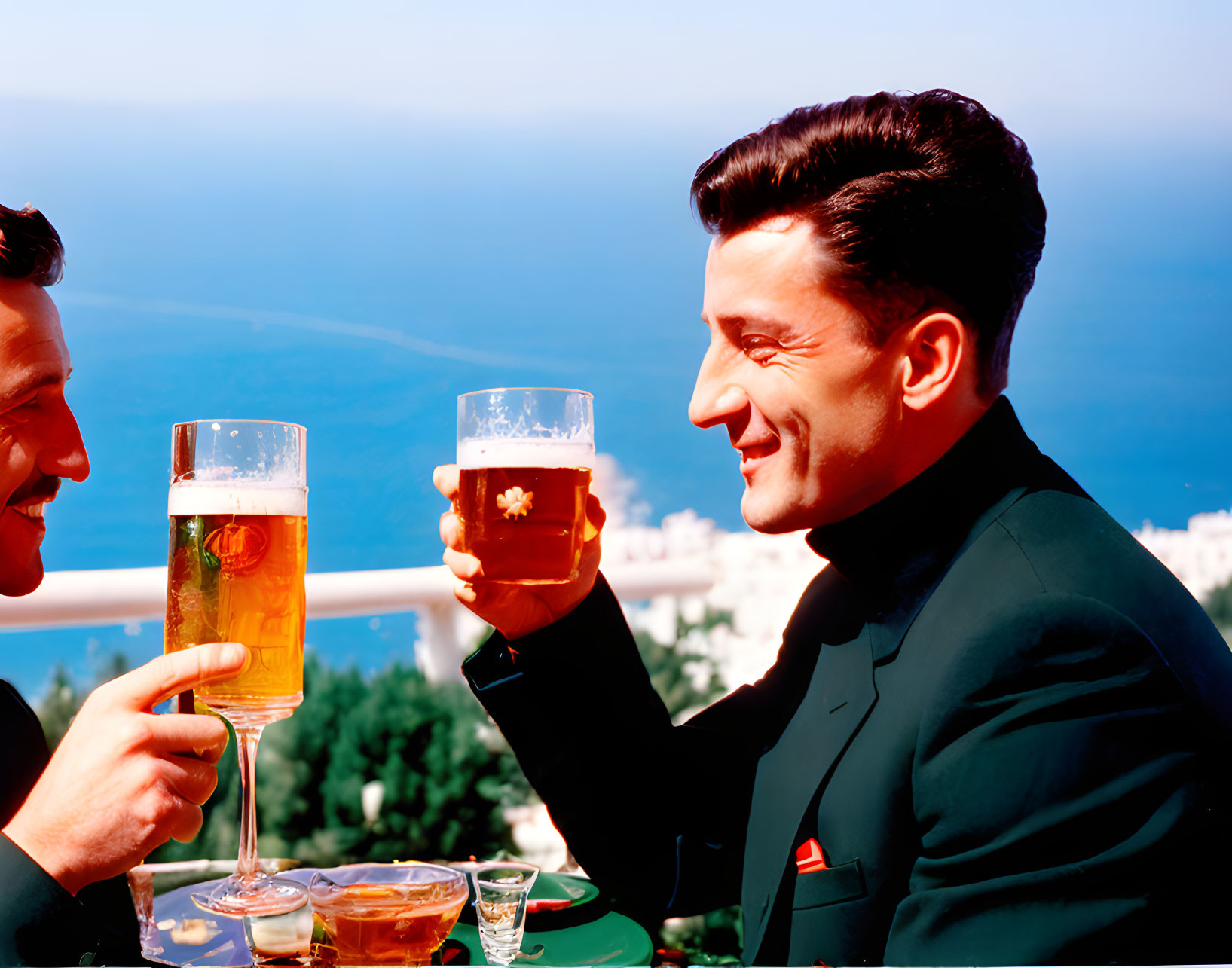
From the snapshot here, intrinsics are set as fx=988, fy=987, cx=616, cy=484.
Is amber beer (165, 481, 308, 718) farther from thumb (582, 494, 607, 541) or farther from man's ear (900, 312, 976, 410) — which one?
man's ear (900, 312, 976, 410)

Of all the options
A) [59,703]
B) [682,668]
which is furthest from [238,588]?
[682,668]

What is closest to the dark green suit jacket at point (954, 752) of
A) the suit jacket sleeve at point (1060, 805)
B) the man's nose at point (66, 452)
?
the suit jacket sleeve at point (1060, 805)

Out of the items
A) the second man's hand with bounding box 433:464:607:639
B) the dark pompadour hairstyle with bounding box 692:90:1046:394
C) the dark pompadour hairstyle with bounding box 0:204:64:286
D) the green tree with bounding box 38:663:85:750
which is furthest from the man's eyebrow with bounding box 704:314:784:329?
the green tree with bounding box 38:663:85:750

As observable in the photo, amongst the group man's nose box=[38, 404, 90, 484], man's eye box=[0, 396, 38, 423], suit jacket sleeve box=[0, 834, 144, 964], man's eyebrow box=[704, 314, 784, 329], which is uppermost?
man's eyebrow box=[704, 314, 784, 329]

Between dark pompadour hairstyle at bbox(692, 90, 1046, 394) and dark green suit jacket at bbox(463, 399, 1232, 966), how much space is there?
0.22 m

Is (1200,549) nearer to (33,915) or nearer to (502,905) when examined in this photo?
(502,905)

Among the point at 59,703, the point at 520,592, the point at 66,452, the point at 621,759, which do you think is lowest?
the point at 621,759

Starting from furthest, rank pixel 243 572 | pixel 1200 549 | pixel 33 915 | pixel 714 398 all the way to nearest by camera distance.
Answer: pixel 1200 549
pixel 714 398
pixel 243 572
pixel 33 915

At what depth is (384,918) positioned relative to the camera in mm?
1370

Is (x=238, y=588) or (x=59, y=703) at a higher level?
(x=238, y=588)

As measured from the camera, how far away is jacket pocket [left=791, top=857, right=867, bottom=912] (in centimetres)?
153

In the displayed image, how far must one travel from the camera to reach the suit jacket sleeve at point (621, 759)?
1.89m

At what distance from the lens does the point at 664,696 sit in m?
3.07

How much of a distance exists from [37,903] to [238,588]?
0.44 m
